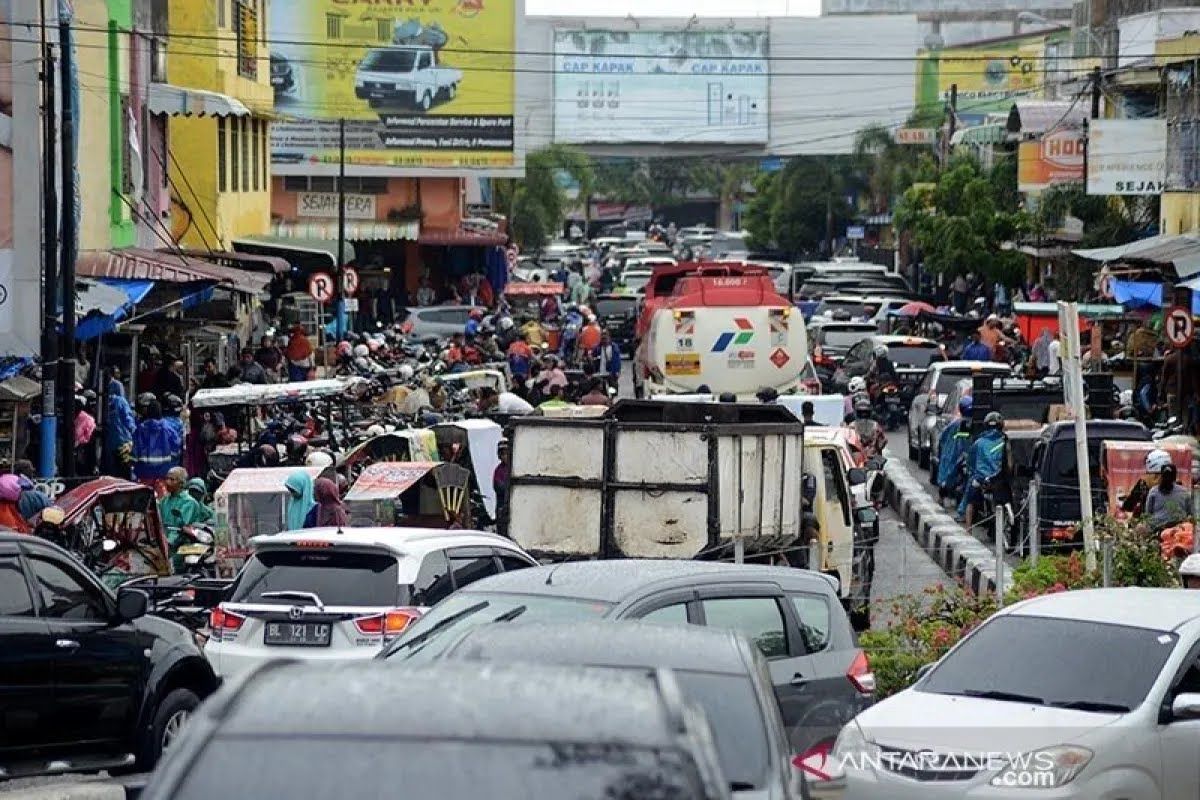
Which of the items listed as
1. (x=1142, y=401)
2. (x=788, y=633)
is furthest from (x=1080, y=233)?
(x=788, y=633)

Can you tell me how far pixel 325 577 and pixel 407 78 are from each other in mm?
59071

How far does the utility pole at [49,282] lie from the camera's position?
902 inches

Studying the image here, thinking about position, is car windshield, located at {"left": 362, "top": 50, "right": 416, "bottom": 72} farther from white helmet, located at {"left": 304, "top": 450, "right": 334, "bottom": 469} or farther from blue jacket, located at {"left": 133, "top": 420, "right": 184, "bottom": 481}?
white helmet, located at {"left": 304, "top": 450, "right": 334, "bottom": 469}

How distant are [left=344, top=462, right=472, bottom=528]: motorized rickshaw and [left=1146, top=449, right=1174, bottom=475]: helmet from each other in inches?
252

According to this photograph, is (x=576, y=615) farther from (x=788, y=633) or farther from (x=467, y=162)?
(x=467, y=162)

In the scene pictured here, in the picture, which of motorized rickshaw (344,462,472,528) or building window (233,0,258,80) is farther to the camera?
building window (233,0,258,80)

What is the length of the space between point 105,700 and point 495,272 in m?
62.2

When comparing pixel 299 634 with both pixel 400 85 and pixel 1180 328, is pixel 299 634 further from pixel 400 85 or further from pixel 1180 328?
pixel 400 85

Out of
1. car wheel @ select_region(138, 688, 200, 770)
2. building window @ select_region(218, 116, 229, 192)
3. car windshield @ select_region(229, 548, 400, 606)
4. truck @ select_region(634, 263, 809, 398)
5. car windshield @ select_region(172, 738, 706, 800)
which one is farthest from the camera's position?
building window @ select_region(218, 116, 229, 192)

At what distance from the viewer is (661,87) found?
99688mm

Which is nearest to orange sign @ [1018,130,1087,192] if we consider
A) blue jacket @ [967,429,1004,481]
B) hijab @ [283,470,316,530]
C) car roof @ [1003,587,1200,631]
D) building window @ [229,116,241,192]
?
building window @ [229,116,241,192]

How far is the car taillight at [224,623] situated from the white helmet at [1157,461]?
10.5m

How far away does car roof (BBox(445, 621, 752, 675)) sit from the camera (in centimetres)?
802

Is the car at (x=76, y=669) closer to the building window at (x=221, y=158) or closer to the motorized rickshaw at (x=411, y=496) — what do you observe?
the motorized rickshaw at (x=411, y=496)
